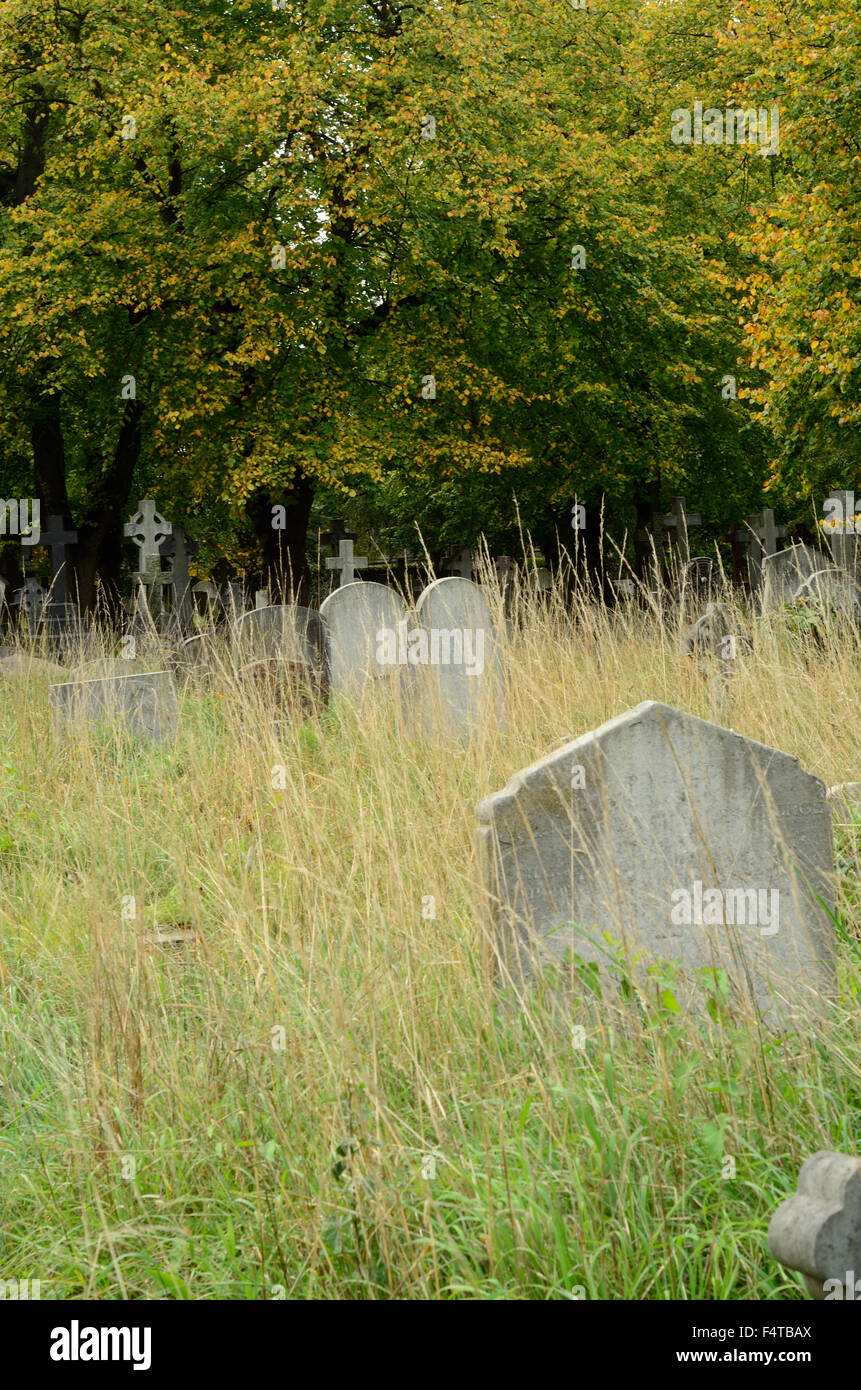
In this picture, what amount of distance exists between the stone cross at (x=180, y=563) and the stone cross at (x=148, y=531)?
0.35 feet

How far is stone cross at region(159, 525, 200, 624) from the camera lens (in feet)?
48.0

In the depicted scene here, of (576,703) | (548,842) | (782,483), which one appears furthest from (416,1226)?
(782,483)

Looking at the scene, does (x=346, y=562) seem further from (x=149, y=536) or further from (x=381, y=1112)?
(x=381, y=1112)

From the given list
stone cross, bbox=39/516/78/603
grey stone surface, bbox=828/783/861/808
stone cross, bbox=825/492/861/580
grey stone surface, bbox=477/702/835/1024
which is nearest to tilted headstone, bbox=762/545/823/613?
stone cross, bbox=825/492/861/580

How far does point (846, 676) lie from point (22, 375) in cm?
1224

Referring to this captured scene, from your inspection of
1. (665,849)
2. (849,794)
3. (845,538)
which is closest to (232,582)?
(845,538)

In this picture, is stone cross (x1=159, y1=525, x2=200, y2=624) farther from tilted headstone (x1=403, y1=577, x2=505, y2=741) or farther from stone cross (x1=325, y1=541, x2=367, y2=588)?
tilted headstone (x1=403, y1=577, x2=505, y2=741)

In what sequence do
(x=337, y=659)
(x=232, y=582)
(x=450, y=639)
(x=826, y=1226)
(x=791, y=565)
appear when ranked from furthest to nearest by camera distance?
(x=232, y=582)
(x=791, y=565)
(x=337, y=659)
(x=450, y=639)
(x=826, y=1226)

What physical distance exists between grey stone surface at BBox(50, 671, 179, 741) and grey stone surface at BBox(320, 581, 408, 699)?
3.77 ft

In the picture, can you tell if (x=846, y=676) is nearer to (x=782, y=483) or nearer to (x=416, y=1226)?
(x=416, y=1226)

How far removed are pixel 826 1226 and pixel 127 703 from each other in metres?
7.01

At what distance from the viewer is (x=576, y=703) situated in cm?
662

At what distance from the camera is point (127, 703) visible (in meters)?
8.55

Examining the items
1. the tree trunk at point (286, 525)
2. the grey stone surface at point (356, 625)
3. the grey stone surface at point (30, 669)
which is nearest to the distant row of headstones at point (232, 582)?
the tree trunk at point (286, 525)
